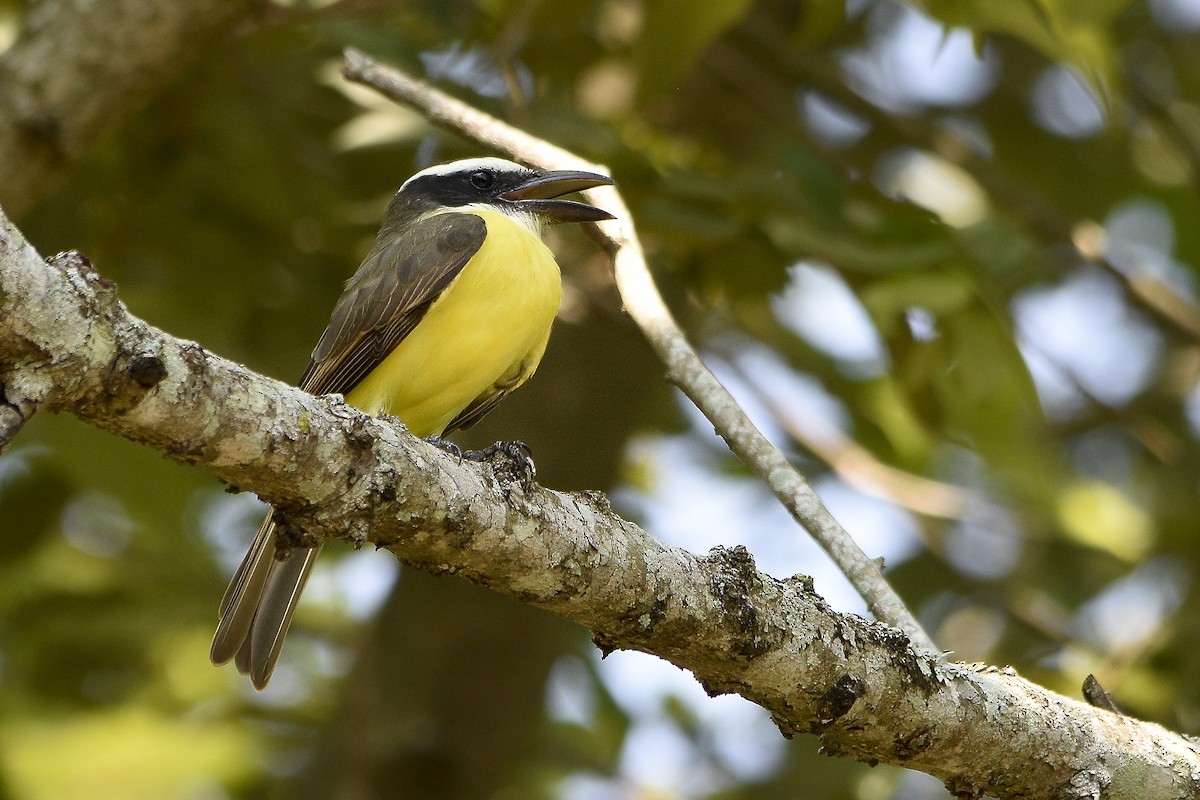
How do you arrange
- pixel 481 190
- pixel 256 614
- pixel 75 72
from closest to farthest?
pixel 256 614 < pixel 75 72 < pixel 481 190

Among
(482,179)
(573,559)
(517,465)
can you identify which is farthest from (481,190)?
(573,559)

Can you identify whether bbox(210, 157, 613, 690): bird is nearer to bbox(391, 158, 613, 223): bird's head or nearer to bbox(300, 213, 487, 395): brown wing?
bbox(300, 213, 487, 395): brown wing

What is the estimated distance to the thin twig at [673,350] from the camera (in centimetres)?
264

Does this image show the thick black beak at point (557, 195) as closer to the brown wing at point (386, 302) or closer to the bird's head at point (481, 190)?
the bird's head at point (481, 190)

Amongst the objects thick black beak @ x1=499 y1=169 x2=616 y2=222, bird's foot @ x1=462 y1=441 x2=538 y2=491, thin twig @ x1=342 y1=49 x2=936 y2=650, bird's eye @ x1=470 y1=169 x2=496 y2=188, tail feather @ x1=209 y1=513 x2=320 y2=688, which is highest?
bird's foot @ x1=462 y1=441 x2=538 y2=491

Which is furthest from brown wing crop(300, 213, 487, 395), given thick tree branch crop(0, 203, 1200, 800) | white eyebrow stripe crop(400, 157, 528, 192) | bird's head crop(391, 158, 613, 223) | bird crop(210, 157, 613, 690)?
thick tree branch crop(0, 203, 1200, 800)

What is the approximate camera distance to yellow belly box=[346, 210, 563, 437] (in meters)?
3.77

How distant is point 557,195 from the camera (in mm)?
4359

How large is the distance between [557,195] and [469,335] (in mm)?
780

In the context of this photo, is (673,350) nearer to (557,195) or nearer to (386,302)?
(386,302)

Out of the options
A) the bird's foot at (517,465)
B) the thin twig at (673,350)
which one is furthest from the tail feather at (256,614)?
the bird's foot at (517,465)

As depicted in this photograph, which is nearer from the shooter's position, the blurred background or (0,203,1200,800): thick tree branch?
(0,203,1200,800): thick tree branch

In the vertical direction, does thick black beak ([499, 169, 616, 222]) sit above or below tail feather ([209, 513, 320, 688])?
above

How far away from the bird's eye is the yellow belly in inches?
28.6
